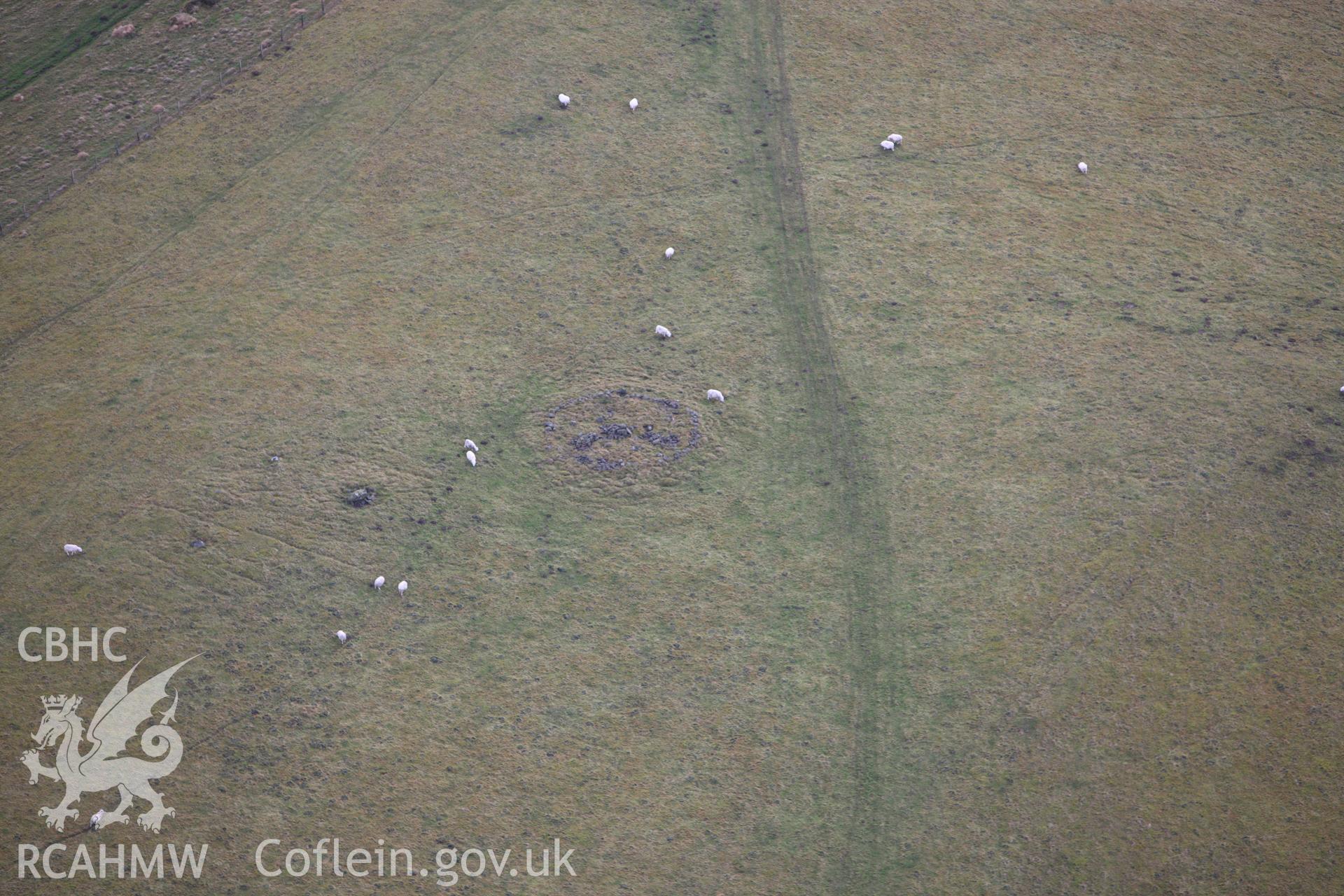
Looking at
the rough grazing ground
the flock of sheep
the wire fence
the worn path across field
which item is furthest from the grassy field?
the rough grazing ground

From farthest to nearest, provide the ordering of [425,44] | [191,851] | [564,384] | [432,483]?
[425,44]
[564,384]
[432,483]
[191,851]

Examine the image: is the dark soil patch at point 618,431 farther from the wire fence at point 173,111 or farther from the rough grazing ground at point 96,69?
the rough grazing ground at point 96,69

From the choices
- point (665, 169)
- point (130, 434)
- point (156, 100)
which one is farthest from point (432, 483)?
point (156, 100)

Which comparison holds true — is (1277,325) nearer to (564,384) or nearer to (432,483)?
(564,384)

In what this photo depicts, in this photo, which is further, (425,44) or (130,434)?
(425,44)

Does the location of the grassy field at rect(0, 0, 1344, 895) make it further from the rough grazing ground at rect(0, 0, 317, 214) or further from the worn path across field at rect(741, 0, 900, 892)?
the rough grazing ground at rect(0, 0, 317, 214)

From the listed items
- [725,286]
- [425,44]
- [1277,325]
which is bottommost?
[1277,325]
